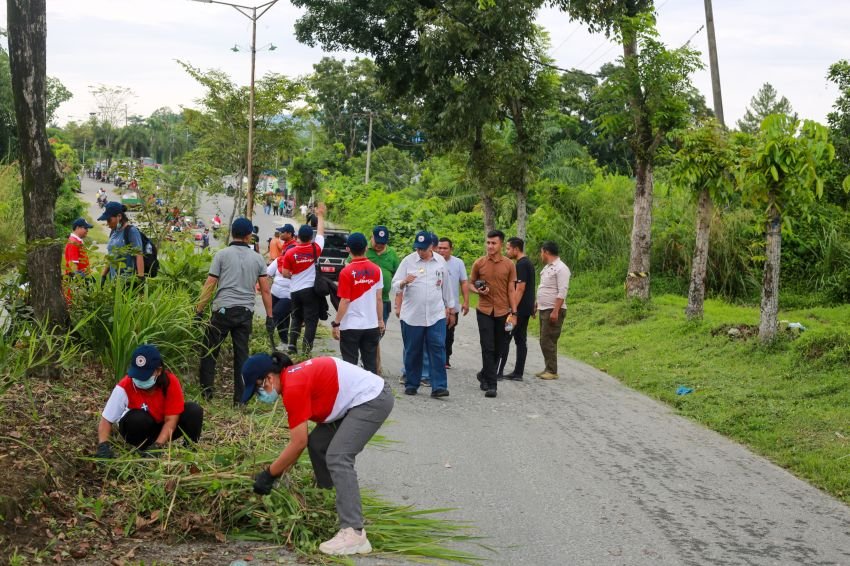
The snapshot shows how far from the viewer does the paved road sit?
645cm

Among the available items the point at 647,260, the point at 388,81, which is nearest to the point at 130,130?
the point at 388,81

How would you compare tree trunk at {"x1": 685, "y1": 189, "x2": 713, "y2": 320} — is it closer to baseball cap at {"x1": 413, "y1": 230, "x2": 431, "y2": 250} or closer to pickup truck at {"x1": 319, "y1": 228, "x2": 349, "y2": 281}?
pickup truck at {"x1": 319, "y1": 228, "x2": 349, "y2": 281}

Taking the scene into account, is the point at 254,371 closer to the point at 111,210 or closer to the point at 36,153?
the point at 36,153

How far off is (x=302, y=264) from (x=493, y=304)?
2852 mm

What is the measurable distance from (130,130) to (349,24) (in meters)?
93.0

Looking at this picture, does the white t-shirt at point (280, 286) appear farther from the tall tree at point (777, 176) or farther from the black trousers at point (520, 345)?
the tall tree at point (777, 176)

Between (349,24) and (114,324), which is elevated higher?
(349,24)

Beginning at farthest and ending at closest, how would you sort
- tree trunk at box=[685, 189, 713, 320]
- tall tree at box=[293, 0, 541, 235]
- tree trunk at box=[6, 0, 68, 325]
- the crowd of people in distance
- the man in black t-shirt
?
tall tree at box=[293, 0, 541, 235]
tree trunk at box=[685, 189, 713, 320]
the man in black t-shirt
tree trunk at box=[6, 0, 68, 325]
the crowd of people in distance

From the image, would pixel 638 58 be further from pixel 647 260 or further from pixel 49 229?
pixel 49 229

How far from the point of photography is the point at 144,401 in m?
7.04

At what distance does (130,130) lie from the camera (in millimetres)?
110750

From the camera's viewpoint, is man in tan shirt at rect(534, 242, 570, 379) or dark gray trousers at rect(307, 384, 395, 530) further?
man in tan shirt at rect(534, 242, 570, 379)

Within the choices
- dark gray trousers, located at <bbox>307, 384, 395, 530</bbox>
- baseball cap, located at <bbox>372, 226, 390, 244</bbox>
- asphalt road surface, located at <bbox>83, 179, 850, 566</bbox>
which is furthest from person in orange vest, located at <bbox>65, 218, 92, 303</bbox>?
dark gray trousers, located at <bbox>307, 384, 395, 530</bbox>

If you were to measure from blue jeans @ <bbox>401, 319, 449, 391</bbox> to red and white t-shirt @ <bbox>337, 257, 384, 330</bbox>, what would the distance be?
0.75m
